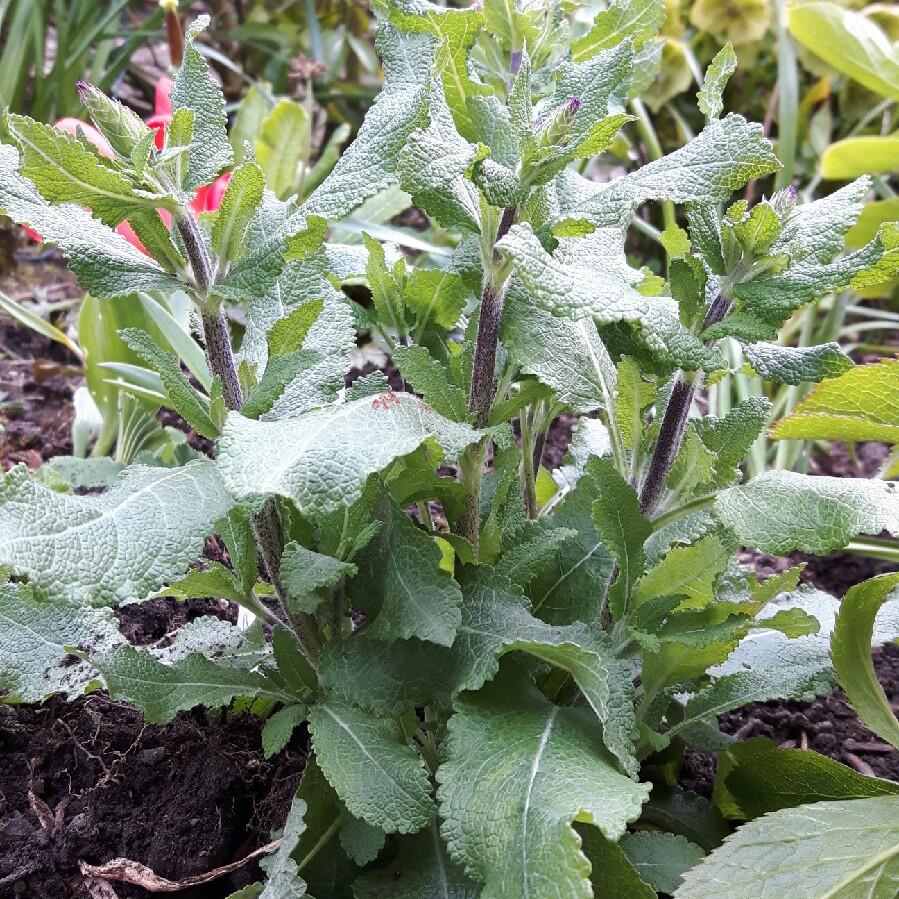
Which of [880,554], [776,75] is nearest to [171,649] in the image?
[880,554]

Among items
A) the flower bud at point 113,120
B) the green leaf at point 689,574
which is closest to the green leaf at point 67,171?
the flower bud at point 113,120

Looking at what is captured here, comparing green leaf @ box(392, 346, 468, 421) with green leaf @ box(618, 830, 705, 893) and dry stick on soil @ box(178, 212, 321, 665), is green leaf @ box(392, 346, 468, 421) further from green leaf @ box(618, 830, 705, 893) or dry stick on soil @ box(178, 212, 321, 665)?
green leaf @ box(618, 830, 705, 893)

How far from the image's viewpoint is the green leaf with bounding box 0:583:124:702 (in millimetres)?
786

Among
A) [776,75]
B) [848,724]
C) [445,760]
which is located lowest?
[848,724]

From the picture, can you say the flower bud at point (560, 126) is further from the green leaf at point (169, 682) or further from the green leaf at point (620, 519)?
the green leaf at point (169, 682)

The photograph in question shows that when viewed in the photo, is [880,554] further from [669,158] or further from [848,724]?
[669,158]

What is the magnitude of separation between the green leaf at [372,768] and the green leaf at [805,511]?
28cm

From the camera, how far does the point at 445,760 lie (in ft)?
2.22

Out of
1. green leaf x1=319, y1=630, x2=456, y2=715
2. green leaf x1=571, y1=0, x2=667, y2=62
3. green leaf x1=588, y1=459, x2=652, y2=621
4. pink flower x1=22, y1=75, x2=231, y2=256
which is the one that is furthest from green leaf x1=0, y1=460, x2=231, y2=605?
pink flower x1=22, y1=75, x2=231, y2=256

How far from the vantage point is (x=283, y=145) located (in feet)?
5.68

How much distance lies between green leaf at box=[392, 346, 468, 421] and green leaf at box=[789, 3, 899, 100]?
133 cm

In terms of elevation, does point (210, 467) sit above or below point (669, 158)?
below

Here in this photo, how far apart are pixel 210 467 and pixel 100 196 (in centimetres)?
19

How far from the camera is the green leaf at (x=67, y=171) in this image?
0.58 m
